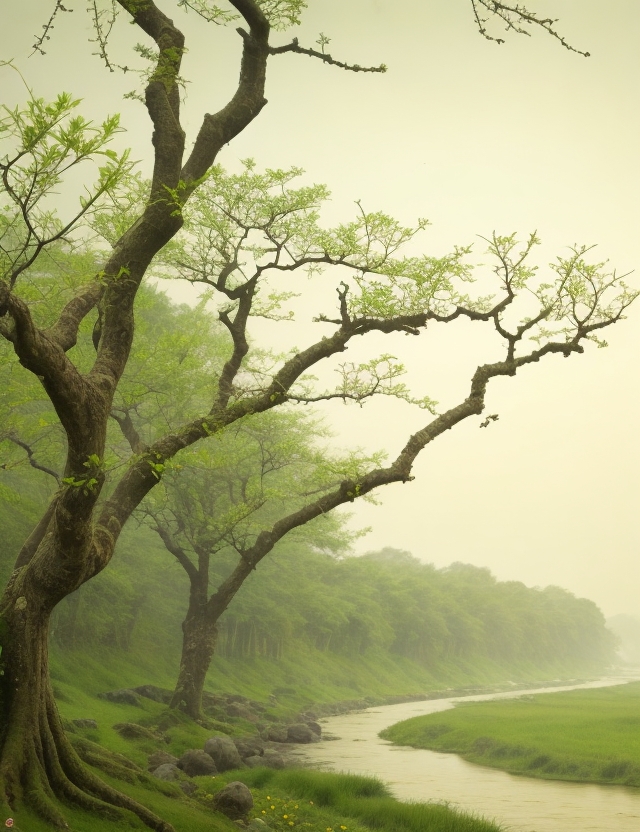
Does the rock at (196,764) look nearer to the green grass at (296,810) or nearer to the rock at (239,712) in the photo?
the green grass at (296,810)

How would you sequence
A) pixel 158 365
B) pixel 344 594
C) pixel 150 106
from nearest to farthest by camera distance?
pixel 150 106 → pixel 158 365 → pixel 344 594

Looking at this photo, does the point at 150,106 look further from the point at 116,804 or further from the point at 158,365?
the point at 158,365

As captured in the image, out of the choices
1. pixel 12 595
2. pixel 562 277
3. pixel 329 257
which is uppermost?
pixel 329 257

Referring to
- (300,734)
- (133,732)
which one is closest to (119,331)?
(133,732)

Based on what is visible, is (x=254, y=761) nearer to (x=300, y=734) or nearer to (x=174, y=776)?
(x=174, y=776)

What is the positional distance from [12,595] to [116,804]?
360cm

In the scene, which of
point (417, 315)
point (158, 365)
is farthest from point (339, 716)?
point (417, 315)

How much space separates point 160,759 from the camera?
18234mm

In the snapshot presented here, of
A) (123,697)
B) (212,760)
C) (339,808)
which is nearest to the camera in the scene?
(339,808)

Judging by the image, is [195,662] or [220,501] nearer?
[195,662]

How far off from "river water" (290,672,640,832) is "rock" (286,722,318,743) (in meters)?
0.78

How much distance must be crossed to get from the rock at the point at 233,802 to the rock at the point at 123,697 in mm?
13716

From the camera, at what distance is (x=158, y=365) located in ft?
78.6

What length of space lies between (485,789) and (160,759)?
1103cm
